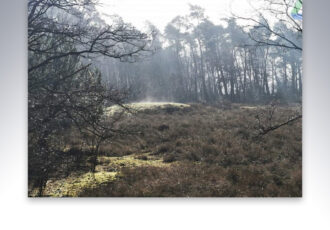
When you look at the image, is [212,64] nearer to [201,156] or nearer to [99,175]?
[201,156]

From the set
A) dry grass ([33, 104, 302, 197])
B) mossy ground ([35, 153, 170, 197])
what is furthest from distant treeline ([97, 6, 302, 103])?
mossy ground ([35, 153, 170, 197])

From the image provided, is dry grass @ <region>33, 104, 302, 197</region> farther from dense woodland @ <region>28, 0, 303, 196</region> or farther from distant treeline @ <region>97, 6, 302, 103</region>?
distant treeline @ <region>97, 6, 302, 103</region>

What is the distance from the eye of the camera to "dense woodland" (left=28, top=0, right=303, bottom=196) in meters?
2.87

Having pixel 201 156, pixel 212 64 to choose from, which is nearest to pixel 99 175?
pixel 201 156

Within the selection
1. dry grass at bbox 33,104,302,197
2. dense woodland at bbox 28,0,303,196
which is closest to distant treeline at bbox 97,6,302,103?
dense woodland at bbox 28,0,303,196

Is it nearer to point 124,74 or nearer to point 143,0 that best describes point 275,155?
point 124,74

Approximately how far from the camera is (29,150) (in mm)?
2889

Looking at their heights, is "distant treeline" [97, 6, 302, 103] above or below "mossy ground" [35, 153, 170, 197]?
above

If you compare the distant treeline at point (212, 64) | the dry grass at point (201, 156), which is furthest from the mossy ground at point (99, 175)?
the distant treeline at point (212, 64)

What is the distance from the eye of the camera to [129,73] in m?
2.89

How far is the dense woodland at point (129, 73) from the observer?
2.87 meters

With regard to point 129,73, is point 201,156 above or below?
below
